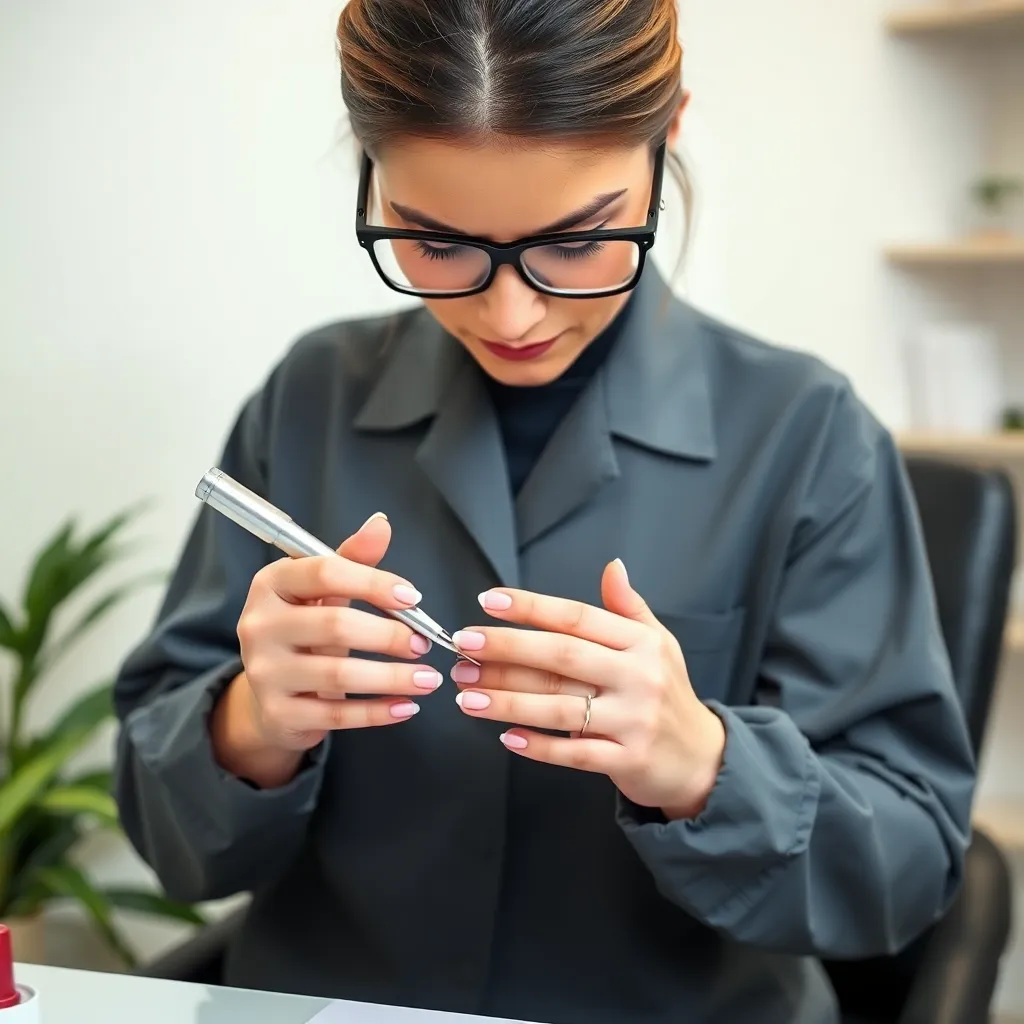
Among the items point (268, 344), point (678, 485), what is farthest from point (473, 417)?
point (268, 344)

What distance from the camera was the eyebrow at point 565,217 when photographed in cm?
90

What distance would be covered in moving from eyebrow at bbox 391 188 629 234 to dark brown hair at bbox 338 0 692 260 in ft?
0.12

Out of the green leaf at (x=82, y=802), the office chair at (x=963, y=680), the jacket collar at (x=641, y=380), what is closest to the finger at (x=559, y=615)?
the jacket collar at (x=641, y=380)

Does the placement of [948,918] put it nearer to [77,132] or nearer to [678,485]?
[678,485]

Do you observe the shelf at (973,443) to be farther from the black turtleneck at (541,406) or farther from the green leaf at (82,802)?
the green leaf at (82,802)

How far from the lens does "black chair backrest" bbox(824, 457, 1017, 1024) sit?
4.07 ft

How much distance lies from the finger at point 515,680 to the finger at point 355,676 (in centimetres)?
2

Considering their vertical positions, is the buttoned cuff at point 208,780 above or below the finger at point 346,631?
below

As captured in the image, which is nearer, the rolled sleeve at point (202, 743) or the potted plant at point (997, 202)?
the rolled sleeve at point (202, 743)

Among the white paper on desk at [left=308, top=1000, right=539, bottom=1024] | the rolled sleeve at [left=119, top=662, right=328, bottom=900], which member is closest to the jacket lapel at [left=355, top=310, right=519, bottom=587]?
the rolled sleeve at [left=119, top=662, right=328, bottom=900]

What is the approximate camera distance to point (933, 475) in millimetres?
1297

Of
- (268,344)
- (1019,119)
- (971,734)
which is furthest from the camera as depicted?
(1019,119)

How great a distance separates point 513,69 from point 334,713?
0.44 metres

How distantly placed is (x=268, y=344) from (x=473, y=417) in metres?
1.11
